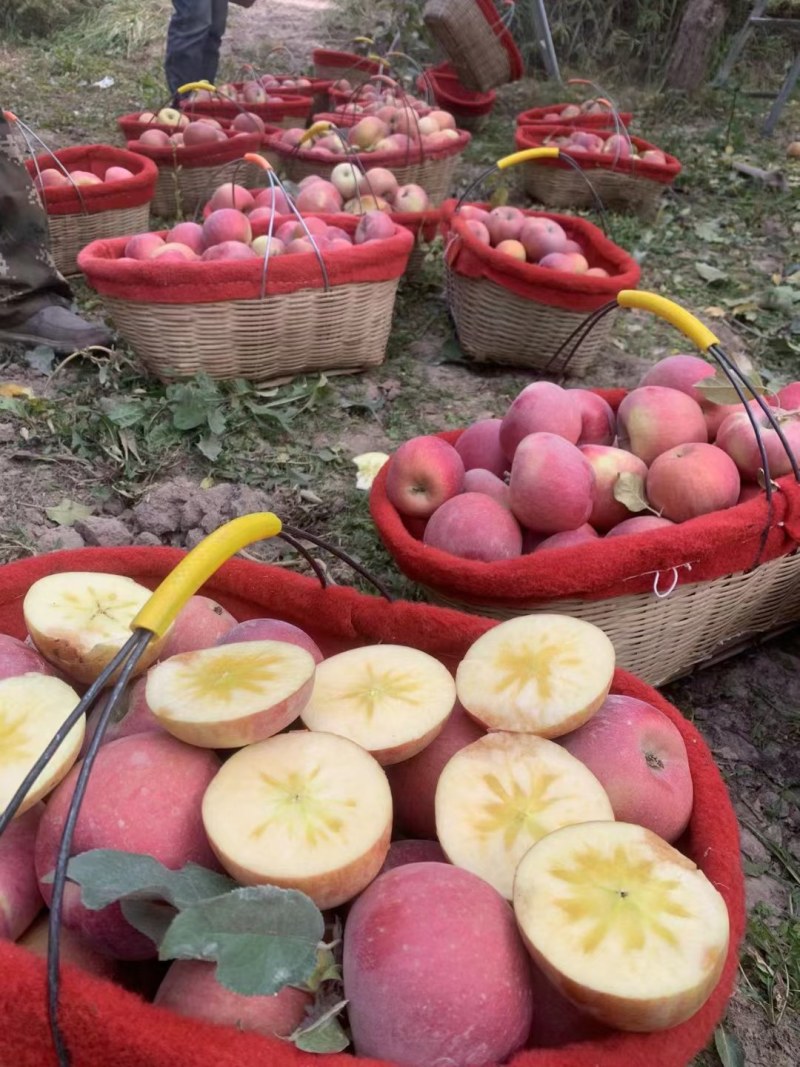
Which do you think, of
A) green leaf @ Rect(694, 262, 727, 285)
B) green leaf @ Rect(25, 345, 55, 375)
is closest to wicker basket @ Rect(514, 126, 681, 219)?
green leaf @ Rect(694, 262, 727, 285)

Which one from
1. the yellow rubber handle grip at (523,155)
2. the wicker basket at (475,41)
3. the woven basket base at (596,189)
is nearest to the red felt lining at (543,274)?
the yellow rubber handle grip at (523,155)

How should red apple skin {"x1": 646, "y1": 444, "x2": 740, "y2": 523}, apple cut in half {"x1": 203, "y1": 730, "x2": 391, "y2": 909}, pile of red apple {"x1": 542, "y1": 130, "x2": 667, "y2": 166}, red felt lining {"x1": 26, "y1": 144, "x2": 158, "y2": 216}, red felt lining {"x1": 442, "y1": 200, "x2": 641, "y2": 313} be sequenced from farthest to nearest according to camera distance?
pile of red apple {"x1": 542, "y1": 130, "x2": 667, "y2": 166}, red felt lining {"x1": 26, "y1": 144, "x2": 158, "y2": 216}, red felt lining {"x1": 442, "y1": 200, "x2": 641, "y2": 313}, red apple skin {"x1": 646, "y1": 444, "x2": 740, "y2": 523}, apple cut in half {"x1": 203, "y1": 730, "x2": 391, "y2": 909}

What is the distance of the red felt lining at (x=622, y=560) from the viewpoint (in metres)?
1.46

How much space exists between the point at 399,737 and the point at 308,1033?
333 millimetres

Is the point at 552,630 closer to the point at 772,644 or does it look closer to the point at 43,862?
the point at 43,862

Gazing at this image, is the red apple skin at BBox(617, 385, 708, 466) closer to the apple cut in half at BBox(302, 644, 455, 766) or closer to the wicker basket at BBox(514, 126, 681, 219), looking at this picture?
the apple cut in half at BBox(302, 644, 455, 766)

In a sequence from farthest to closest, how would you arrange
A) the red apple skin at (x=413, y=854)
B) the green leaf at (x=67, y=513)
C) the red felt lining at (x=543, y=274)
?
A: the red felt lining at (x=543, y=274)
the green leaf at (x=67, y=513)
the red apple skin at (x=413, y=854)

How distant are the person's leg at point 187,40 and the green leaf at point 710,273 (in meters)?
3.22

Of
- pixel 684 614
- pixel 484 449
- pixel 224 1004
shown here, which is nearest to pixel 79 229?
pixel 484 449

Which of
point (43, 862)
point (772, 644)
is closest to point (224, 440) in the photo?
point (772, 644)

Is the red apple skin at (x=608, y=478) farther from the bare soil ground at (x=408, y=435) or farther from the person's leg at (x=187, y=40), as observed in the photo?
the person's leg at (x=187, y=40)

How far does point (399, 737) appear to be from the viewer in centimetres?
101

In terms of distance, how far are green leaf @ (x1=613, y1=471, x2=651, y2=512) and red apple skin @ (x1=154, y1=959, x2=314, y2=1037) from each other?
3.94 ft

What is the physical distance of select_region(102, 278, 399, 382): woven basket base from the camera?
2.59 m
